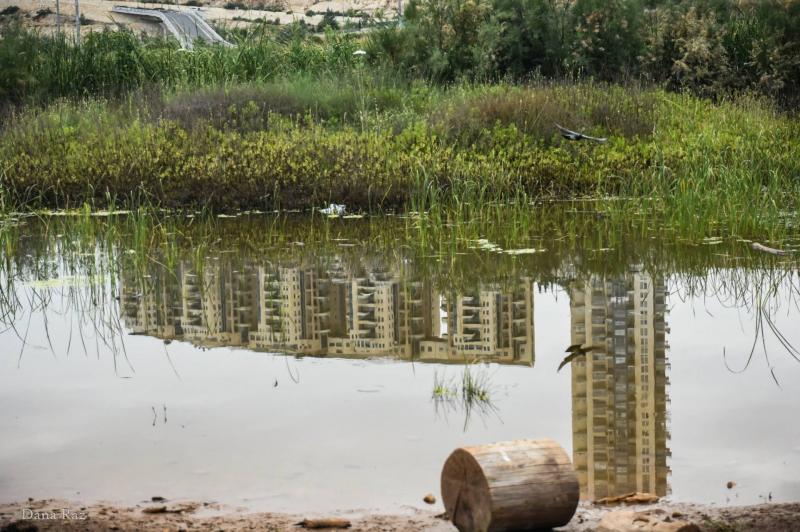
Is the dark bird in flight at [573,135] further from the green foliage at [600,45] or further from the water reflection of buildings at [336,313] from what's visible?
the water reflection of buildings at [336,313]

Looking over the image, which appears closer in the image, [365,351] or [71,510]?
[71,510]

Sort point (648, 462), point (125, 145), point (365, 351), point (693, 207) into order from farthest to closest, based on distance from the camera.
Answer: point (125, 145) → point (693, 207) → point (365, 351) → point (648, 462)

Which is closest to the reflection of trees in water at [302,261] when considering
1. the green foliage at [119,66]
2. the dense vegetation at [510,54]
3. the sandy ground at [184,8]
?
the green foliage at [119,66]

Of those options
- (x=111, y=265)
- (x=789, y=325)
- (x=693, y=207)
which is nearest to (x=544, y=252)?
(x=693, y=207)

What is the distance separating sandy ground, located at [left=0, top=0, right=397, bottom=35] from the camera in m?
71.7

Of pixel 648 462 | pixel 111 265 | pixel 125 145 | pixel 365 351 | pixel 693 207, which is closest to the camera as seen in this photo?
pixel 648 462

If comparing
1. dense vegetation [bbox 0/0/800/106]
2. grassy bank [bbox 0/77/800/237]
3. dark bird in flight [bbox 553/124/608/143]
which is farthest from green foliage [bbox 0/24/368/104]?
dark bird in flight [bbox 553/124/608/143]

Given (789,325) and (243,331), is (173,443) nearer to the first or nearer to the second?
(243,331)

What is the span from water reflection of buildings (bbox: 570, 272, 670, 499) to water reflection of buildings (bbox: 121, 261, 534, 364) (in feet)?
1.65

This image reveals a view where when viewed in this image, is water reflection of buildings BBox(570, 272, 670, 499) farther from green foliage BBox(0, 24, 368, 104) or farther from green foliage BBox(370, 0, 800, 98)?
green foliage BBox(370, 0, 800, 98)

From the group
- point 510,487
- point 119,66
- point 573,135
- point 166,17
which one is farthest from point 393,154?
point 166,17

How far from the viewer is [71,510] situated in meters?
5.20

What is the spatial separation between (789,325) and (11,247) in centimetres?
768

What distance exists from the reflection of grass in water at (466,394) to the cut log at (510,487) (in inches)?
60.3
